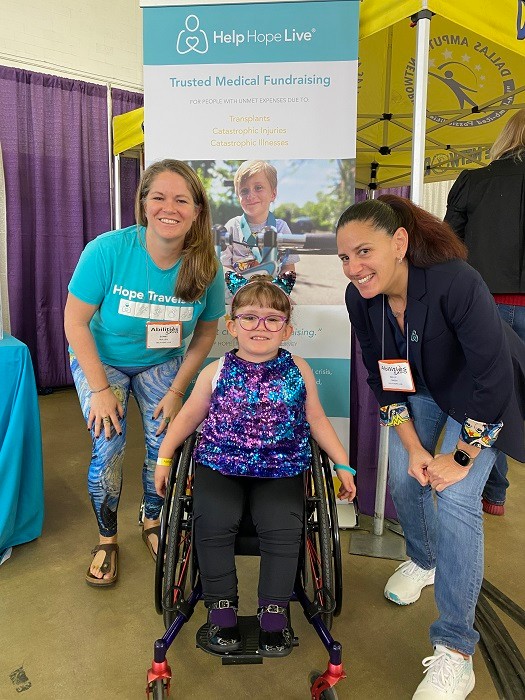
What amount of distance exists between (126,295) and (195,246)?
0.88 ft

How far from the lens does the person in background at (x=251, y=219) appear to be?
2.01m

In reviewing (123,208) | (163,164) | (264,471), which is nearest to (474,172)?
(163,164)

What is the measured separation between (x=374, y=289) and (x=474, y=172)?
114 cm

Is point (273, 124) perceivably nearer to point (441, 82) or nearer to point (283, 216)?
point (283, 216)

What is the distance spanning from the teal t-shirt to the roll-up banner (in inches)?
16.2

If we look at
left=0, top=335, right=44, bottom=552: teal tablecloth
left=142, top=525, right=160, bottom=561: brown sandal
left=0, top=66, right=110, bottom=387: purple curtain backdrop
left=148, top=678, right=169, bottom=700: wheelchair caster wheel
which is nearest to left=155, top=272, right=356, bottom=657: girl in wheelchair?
left=148, top=678, right=169, bottom=700: wheelchair caster wheel

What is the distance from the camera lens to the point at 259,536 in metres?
1.29

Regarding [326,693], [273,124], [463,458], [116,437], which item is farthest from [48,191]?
[326,693]

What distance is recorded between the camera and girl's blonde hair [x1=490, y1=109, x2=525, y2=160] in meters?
1.99

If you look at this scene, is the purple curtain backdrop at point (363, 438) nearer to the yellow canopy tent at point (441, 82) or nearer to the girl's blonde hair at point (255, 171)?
the girl's blonde hair at point (255, 171)

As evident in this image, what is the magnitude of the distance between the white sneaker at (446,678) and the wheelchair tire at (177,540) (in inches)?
25.4

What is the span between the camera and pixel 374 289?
4.23ft

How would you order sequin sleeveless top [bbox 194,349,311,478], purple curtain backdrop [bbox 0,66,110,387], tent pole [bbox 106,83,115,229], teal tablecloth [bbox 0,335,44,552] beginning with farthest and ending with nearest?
tent pole [bbox 106,83,115,229]
purple curtain backdrop [bbox 0,66,110,387]
teal tablecloth [bbox 0,335,44,552]
sequin sleeveless top [bbox 194,349,311,478]

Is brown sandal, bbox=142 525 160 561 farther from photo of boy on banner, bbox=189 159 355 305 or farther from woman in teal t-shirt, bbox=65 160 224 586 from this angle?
photo of boy on banner, bbox=189 159 355 305
